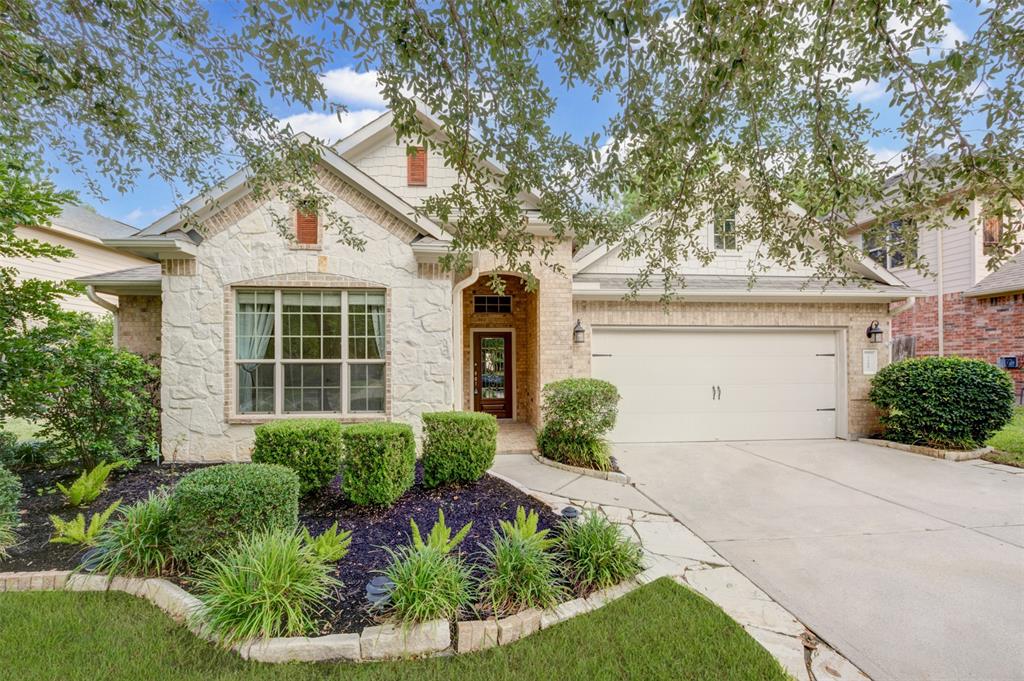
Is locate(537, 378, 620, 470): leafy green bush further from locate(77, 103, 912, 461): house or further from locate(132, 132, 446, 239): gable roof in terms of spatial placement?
locate(132, 132, 446, 239): gable roof

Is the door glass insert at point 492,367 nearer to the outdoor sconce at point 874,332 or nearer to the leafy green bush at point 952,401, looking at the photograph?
the outdoor sconce at point 874,332

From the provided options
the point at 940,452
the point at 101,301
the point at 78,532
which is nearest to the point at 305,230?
the point at 101,301

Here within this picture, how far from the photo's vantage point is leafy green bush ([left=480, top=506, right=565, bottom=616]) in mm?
3061

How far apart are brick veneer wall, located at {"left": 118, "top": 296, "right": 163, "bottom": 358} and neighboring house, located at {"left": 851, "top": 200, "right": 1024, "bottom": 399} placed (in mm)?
14326

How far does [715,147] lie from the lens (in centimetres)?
397

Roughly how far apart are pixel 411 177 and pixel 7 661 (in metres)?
8.46

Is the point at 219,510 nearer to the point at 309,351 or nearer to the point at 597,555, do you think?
the point at 597,555

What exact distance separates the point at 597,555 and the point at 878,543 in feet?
9.69

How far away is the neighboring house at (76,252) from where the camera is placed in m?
13.0

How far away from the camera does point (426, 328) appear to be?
23.2ft

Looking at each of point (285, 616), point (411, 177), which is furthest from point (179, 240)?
point (285, 616)

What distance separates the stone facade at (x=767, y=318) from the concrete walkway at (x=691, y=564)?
2971 millimetres

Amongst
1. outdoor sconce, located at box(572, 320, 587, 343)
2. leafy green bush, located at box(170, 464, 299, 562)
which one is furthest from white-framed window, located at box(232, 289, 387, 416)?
outdoor sconce, located at box(572, 320, 587, 343)

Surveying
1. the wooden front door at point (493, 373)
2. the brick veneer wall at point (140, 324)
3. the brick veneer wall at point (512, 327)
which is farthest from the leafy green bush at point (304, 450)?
the wooden front door at point (493, 373)
